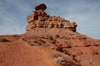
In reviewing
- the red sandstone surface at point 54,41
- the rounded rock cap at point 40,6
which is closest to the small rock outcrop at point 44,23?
the red sandstone surface at point 54,41

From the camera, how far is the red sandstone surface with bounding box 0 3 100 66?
7061mm

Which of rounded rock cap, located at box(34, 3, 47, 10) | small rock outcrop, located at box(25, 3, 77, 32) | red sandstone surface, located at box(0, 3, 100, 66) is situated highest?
rounded rock cap, located at box(34, 3, 47, 10)

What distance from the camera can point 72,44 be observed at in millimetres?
15492

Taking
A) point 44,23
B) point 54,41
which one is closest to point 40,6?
point 44,23

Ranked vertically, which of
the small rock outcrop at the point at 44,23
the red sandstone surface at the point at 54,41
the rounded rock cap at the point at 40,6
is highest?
the rounded rock cap at the point at 40,6

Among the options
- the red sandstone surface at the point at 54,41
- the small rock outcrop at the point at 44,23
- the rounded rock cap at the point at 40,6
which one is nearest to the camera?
the red sandstone surface at the point at 54,41

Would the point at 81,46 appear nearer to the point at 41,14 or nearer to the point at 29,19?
the point at 41,14

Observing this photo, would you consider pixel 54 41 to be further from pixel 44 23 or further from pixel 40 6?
pixel 40 6

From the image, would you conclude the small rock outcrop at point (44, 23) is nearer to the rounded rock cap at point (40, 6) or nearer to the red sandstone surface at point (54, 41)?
the red sandstone surface at point (54, 41)

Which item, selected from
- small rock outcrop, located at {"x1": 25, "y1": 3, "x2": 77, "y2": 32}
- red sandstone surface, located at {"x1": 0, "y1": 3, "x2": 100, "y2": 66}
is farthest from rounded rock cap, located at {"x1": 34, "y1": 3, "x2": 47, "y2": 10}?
small rock outcrop, located at {"x1": 25, "y1": 3, "x2": 77, "y2": 32}

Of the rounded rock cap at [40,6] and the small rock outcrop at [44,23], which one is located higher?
the rounded rock cap at [40,6]

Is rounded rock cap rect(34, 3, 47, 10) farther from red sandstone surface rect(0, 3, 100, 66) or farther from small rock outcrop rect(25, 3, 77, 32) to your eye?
small rock outcrop rect(25, 3, 77, 32)

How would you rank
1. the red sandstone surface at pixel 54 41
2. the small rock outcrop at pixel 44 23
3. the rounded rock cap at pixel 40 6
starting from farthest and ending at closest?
1. the rounded rock cap at pixel 40 6
2. the small rock outcrop at pixel 44 23
3. the red sandstone surface at pixel 54 41

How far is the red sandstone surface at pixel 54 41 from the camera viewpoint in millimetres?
7061
